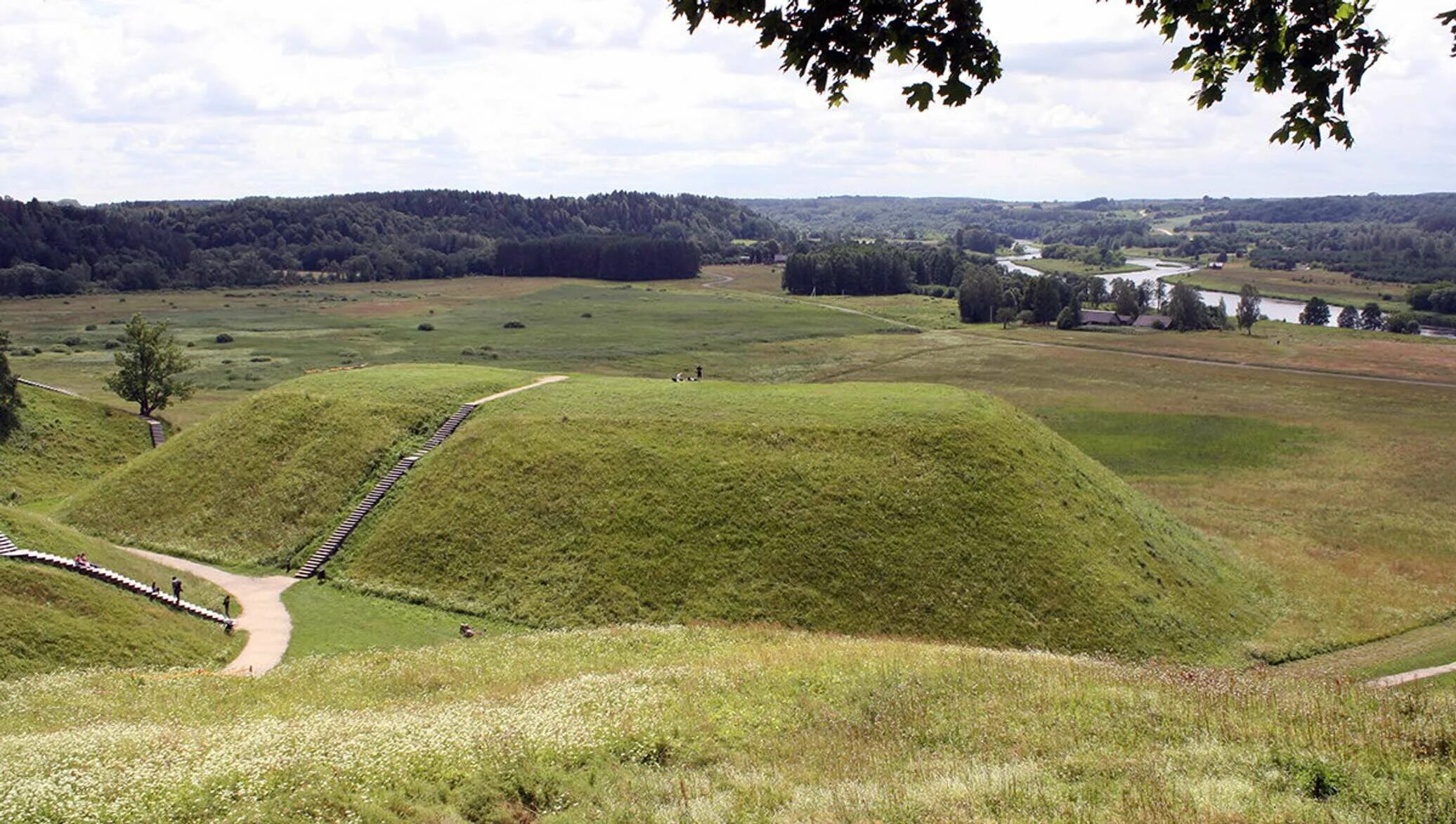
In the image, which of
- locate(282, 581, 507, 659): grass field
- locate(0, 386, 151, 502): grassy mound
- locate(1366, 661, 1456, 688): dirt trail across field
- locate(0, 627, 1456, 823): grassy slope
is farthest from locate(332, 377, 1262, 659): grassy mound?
locate(0, 386, 151, 502): grassy mound

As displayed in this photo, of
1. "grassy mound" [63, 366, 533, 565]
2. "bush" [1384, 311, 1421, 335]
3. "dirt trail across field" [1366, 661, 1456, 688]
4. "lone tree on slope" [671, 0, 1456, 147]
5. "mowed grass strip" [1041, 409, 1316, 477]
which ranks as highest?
"lone tree on slope" [671, 0, 1456, 147]

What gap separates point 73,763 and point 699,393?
38.4 metres

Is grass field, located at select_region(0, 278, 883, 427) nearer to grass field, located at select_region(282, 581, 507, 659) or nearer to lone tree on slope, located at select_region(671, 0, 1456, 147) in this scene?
grass field, located at select_region(282, 581, 507, 659)

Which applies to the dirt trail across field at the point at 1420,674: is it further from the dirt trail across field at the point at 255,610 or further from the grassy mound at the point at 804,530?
the dirt trail across field at the point at 255,610

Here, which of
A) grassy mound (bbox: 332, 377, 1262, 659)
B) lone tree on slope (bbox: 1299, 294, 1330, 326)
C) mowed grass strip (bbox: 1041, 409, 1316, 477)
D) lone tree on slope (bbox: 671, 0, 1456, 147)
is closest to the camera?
lone tree on slope (bbox: 671, 0, 1456, 147)

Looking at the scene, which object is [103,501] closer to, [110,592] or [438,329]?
[110,592]

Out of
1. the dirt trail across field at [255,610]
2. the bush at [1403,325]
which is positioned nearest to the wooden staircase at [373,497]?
the dirt trail across field at [255,610]

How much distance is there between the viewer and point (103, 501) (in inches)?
2028

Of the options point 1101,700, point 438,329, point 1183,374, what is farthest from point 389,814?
point 438,329

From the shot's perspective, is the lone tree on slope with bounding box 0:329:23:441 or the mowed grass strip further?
the mowed grass strip

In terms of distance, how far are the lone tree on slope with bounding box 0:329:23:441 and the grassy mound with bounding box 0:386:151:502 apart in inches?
18.2

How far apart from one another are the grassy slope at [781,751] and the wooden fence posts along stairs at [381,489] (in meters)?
19.5

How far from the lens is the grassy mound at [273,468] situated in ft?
154

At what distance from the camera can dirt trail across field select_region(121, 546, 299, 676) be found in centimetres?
3428
